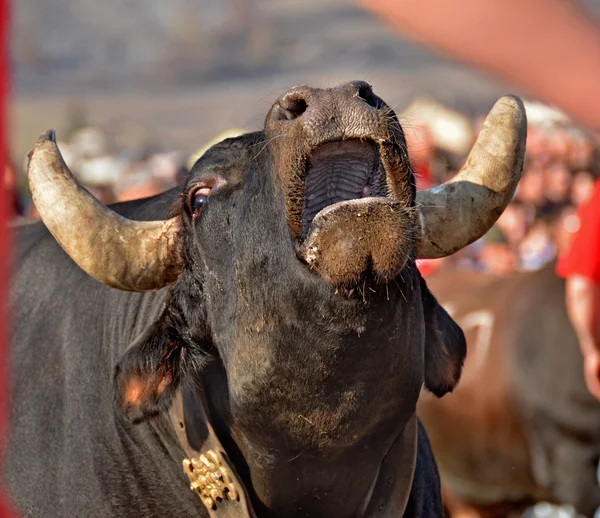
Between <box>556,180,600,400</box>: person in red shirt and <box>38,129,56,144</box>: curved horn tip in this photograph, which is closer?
<box>38,129,56,144</box>: curved horn tip

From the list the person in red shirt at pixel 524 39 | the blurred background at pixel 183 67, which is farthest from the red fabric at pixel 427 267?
the blurred background at pixel 183 67

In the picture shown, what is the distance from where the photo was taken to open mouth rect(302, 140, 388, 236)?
9.85ft

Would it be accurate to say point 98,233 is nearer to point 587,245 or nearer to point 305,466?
point 305,466

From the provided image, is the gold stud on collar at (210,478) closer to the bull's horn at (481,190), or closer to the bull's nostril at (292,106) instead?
the bull's horn at (481,190)

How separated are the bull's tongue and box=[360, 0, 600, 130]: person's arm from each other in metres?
1.21

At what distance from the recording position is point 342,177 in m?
3.06

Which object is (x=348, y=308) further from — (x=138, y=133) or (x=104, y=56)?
(x=104, y=56)

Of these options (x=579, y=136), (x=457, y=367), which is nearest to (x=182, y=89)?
(x=579, y=136)

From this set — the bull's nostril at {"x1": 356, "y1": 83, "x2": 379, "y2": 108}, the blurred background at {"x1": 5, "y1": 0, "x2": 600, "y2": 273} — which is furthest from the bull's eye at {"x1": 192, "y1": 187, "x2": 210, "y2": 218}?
the blurred background at {"x1": 5, "y1": 0, "x2": 600, "y2": 273}

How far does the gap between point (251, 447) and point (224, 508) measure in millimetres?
224

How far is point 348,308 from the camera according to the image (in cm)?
304

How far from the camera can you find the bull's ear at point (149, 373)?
3.48m

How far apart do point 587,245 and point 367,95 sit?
433cm

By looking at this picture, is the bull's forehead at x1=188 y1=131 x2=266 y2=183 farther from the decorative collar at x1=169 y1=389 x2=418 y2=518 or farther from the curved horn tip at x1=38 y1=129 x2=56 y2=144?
the decorative collar at x1=169 y1=389 x2=418 y2=518
